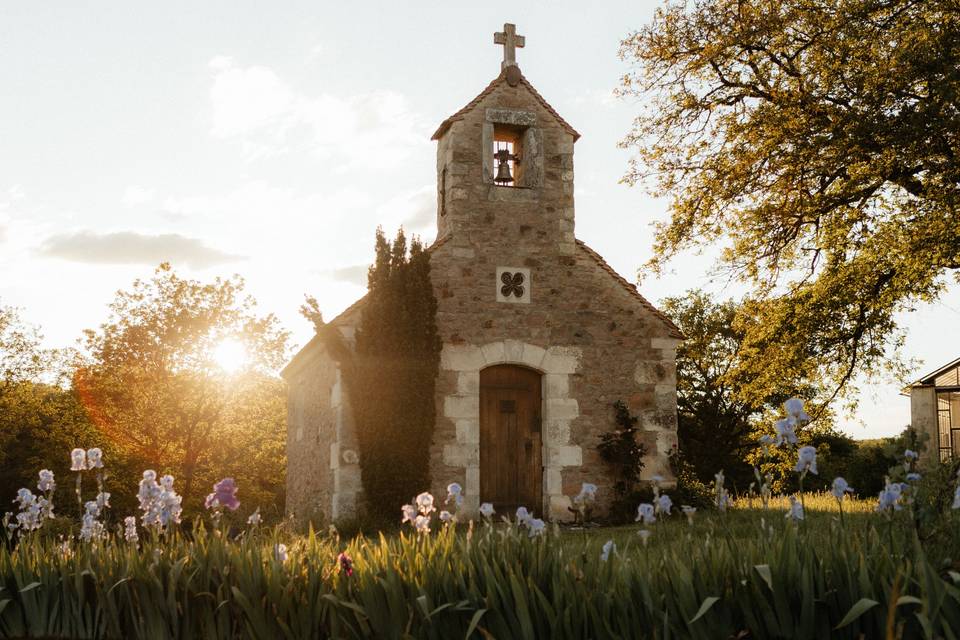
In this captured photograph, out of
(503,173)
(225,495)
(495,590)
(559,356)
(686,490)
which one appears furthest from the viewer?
(503,173)

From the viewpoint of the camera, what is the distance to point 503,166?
16.2m

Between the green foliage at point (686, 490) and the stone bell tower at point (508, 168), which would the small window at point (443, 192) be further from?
the green foliage at point (686, 490)

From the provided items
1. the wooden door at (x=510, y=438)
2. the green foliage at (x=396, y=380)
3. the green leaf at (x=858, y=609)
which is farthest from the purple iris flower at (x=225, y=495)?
the wooden door at (x=510, y=438)

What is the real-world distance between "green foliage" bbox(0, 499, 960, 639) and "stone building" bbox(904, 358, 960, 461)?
1008 inches

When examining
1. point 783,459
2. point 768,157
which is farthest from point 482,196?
point 783,459

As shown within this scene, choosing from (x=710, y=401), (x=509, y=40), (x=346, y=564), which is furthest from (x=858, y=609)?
(x=710, y=401)

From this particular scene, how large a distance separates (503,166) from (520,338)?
3222 mm

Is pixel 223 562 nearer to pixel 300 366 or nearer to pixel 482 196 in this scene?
pixel 482 196

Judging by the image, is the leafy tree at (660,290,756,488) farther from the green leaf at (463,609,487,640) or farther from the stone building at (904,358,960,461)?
the green leaf at (463,609,487,640)

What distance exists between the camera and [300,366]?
19.6 meters

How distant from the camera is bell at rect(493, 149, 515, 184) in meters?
16.1

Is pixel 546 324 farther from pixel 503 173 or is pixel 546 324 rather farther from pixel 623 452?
pixel 503 173

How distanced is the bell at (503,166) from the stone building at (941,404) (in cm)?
1864

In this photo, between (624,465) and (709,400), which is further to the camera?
(709,400)
